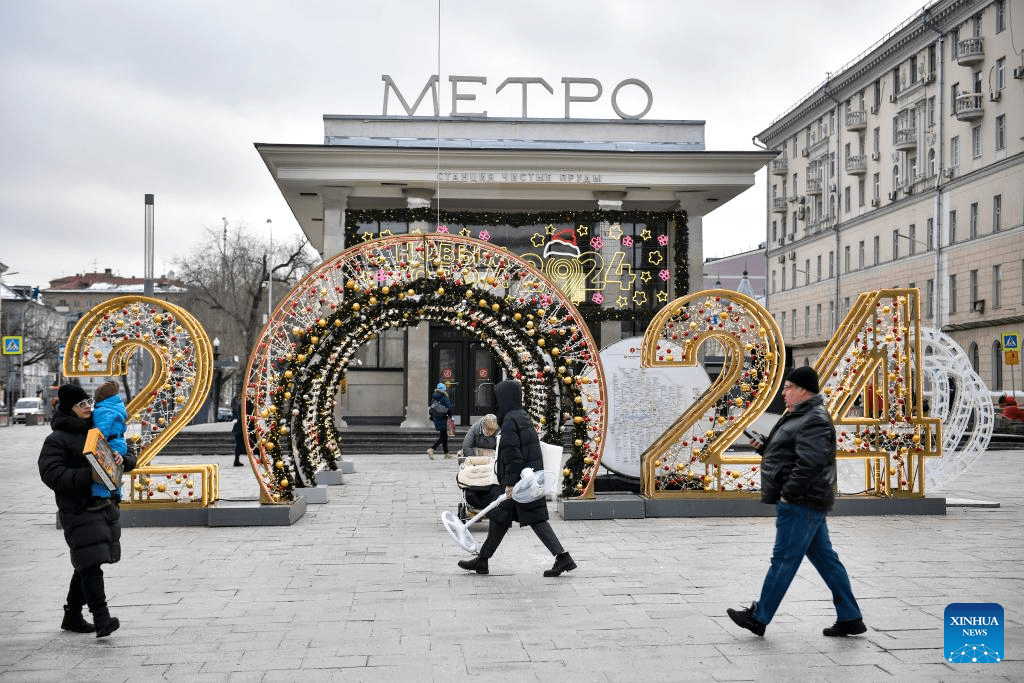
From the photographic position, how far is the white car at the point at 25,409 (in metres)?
63.0

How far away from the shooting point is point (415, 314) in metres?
15.3

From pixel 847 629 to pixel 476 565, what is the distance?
151 inches

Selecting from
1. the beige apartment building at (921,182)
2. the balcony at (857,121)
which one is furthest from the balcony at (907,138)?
the balcony at (857,121)

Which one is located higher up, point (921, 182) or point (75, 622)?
point (921, 182)

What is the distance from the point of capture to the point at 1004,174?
46.5 meters

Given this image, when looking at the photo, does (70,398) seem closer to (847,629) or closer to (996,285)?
(847,629)

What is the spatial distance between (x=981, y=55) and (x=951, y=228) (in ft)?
27.5

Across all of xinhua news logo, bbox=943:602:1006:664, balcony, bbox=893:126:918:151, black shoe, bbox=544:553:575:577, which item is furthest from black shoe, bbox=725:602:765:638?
balcony, bbox=893:126:918:151

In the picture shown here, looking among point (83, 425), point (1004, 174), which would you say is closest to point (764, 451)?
point (83, 425)

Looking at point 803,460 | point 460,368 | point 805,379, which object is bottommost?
point 803,460

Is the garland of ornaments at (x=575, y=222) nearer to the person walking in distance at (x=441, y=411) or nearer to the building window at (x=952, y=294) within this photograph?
the person walking in distance at (x=441, y=411)

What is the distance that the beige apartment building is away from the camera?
4700 centimetres

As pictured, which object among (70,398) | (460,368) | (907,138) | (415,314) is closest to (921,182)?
(907,138)

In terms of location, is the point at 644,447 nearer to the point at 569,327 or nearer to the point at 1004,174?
the point at 569,327
